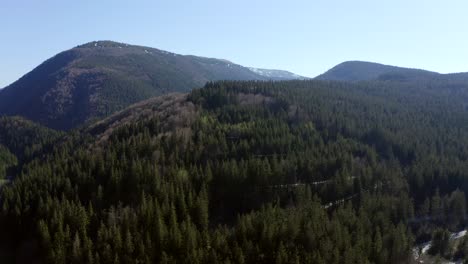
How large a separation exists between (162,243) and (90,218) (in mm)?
19975

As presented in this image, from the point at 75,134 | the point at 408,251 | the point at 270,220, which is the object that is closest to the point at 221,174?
the point at 270,220

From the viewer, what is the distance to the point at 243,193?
109 metres

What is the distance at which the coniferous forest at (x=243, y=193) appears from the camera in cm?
7681

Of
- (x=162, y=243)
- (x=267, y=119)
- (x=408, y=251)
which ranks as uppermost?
(x=267, y=119)

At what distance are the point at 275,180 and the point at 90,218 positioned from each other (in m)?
43.9

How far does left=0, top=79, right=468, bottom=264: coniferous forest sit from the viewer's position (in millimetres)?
76812

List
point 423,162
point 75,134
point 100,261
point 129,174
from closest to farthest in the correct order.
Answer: point 100,261
point 129,174
point 423,162
point 75,134

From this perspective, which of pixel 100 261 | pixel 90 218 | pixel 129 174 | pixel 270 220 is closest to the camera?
pixel 100 261

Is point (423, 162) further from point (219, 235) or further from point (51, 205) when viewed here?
point (51, 205)

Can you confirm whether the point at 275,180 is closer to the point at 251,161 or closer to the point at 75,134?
the point at 251,161

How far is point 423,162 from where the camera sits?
14000 cm

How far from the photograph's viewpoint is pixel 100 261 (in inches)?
2874

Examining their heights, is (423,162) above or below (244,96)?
below

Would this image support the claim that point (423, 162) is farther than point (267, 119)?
No
